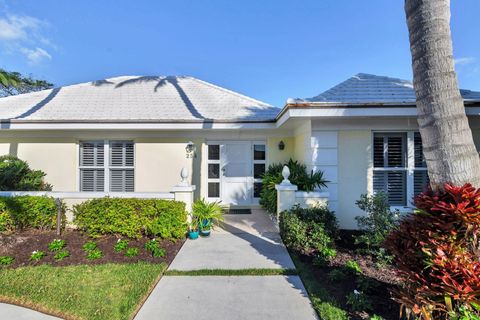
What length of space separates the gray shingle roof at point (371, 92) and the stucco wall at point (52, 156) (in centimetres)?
873

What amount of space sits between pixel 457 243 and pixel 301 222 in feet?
10.4

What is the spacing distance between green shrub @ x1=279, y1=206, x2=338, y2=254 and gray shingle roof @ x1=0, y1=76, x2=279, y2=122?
160 inches

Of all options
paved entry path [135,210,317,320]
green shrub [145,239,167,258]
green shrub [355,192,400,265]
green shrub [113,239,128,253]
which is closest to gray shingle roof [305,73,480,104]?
green shrub [355,192,400,265]

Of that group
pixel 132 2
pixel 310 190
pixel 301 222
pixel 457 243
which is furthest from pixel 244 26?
pixel 457 243

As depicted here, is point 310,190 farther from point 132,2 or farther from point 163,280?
point 132,2

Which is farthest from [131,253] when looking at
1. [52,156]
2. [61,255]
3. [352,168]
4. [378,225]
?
[52,156]

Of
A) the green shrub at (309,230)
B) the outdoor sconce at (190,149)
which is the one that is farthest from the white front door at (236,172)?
the green shrub at (309,230)

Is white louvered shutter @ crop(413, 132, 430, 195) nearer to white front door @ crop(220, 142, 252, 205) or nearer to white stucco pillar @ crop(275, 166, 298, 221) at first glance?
white stucco pillar @ crop(275, 166, 298, 221)

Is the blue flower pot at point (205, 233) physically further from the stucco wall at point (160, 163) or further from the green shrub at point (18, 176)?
the green shrub at point (18, 176)

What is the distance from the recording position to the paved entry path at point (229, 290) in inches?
125

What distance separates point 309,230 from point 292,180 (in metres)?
1.82

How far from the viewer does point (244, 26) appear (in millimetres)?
13617

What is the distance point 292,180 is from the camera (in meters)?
6.91

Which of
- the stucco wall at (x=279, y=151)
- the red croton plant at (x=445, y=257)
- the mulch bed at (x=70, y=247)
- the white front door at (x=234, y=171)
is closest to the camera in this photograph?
the red croton plant at (x=445, y=257)
